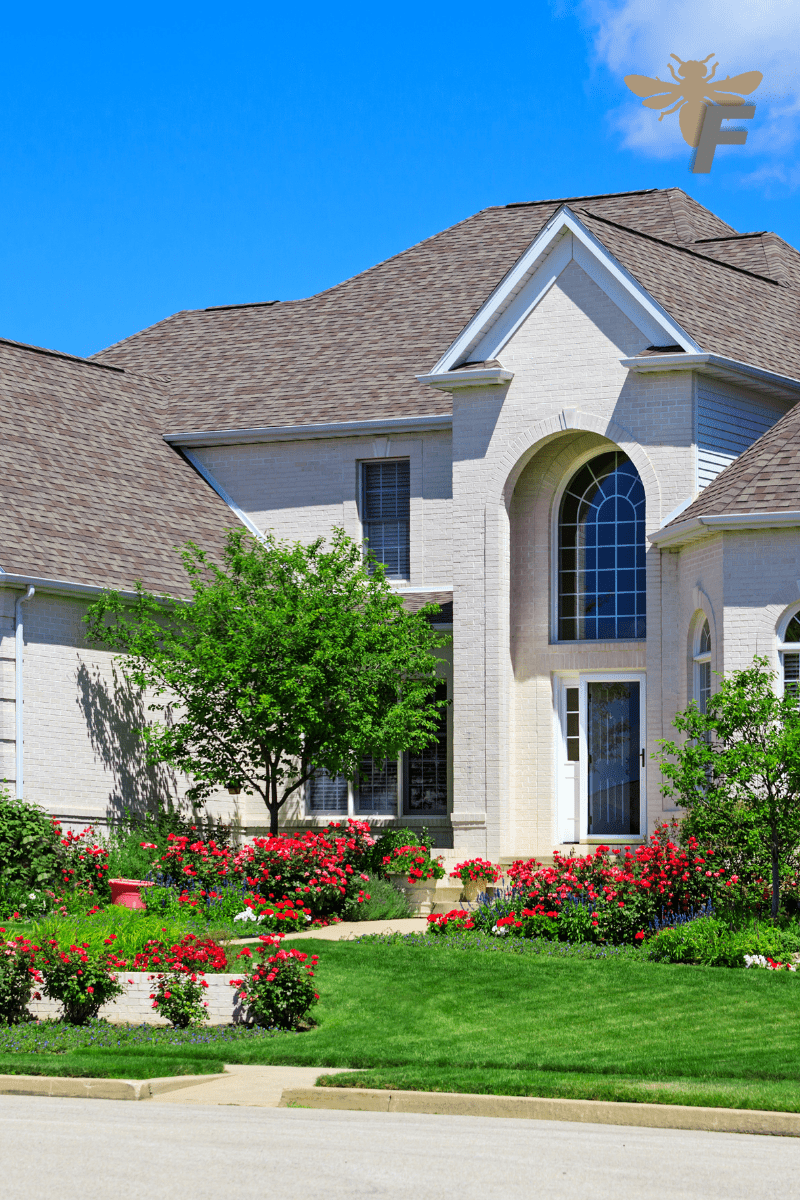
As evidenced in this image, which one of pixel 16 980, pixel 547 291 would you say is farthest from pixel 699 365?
pixel 16 980

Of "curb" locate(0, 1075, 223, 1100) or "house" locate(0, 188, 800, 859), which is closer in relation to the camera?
"curb" locate(0, 1075, 223, 1100)

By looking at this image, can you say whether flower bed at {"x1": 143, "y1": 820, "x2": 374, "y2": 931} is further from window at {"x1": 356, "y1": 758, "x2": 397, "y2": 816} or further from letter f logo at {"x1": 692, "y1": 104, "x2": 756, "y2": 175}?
letter f logo at {"x1": 692, "y1": 104, "x2": 756, "y2": 175}

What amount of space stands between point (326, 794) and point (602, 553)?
19.9ft

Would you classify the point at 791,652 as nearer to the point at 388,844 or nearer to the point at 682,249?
the point at 388,844

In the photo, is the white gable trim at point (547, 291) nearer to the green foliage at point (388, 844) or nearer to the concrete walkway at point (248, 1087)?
the green foliage at point (388, 844)

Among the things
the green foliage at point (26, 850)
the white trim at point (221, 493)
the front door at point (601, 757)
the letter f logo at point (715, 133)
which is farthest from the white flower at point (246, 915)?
the letter f logo at point (715, 133)

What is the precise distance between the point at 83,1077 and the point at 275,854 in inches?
309

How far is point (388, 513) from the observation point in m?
26.9

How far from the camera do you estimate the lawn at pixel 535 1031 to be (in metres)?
11.9

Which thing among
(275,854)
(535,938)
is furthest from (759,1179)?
(275,854)

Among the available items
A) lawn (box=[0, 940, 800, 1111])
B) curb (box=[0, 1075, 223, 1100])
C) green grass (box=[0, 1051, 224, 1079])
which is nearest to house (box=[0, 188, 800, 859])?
lawn (box=[0, 940, 800, 1111])

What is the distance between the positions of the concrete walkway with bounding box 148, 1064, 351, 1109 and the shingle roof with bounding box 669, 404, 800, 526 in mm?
10307

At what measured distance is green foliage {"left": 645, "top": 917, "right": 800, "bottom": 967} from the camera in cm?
1678

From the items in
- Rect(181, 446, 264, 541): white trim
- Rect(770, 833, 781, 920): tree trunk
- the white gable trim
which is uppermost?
the white gable trim
